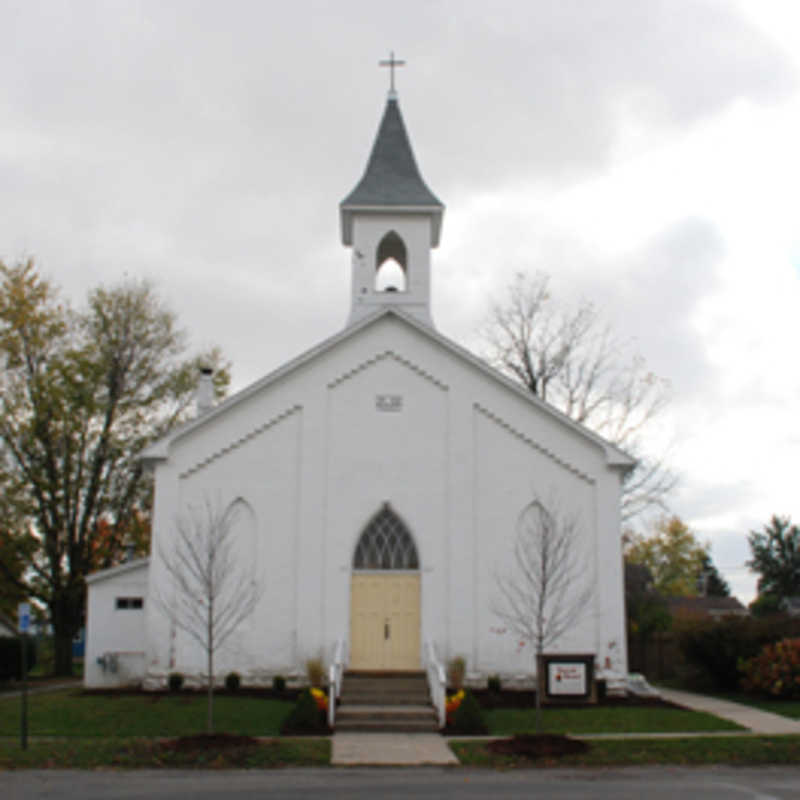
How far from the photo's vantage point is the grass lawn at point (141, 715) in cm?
1530

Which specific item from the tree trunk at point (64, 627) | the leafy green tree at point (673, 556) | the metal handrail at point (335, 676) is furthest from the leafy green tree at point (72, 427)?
the leafy green tree at point (673, 556)

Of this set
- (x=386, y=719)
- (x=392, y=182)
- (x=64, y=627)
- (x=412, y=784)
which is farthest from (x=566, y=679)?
(x=64, y=627)

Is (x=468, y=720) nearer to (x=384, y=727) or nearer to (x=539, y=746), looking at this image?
(x=384, y=727)

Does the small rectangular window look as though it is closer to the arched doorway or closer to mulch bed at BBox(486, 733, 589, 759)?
the arched doorway

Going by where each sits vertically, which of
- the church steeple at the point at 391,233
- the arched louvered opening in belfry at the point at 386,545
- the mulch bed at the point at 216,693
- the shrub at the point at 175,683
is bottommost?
the mulch bed at the point at 216,693

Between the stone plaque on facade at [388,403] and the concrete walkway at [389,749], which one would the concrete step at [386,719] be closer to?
the concrete walkway at [389,749]

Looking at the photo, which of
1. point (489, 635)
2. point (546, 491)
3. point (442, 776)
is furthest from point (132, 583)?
point (442, 776)

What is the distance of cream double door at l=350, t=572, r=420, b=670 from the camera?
65.9 ft

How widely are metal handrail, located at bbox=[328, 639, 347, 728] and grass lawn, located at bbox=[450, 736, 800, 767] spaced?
270cm

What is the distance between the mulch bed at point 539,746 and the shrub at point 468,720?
1.83m

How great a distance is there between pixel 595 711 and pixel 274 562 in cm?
744

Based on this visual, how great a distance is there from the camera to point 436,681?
17406 mm

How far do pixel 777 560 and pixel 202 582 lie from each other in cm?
5284

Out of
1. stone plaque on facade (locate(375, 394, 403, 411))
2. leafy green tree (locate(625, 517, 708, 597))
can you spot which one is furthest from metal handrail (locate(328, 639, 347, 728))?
leafy green tree (locate(625, 517, 708, 597))
